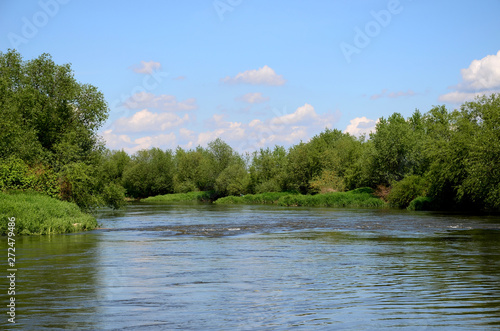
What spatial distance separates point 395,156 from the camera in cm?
7419

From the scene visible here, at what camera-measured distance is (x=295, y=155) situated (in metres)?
99.5

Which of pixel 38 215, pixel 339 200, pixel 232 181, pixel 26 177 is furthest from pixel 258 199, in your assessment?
pixel 38 215

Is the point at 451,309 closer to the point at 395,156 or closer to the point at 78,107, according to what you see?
the point at 78,107

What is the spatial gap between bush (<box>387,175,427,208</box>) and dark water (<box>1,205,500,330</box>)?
112 ft

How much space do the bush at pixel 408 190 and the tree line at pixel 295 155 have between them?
0.12 metres

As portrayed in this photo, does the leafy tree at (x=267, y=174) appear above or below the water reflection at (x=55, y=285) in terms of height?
above

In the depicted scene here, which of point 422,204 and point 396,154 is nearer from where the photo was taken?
point 422,204

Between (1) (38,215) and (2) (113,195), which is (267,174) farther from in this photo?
(1) (38,215)

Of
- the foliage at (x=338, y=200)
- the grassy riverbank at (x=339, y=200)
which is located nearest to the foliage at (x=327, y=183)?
the grassy riverbank at (x=339, y=200)

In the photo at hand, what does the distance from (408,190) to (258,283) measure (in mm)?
52088

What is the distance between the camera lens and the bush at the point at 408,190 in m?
63.4

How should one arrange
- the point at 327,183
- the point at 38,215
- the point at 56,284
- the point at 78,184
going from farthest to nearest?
the point at 327,183 → the point at 78,184 → the point at 38,215 → the point at 56,284

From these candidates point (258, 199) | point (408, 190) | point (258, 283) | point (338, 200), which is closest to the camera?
point (258, 283)

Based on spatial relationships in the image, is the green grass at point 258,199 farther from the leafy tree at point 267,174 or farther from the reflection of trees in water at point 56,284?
the reflection of trees in water at point 56,284
